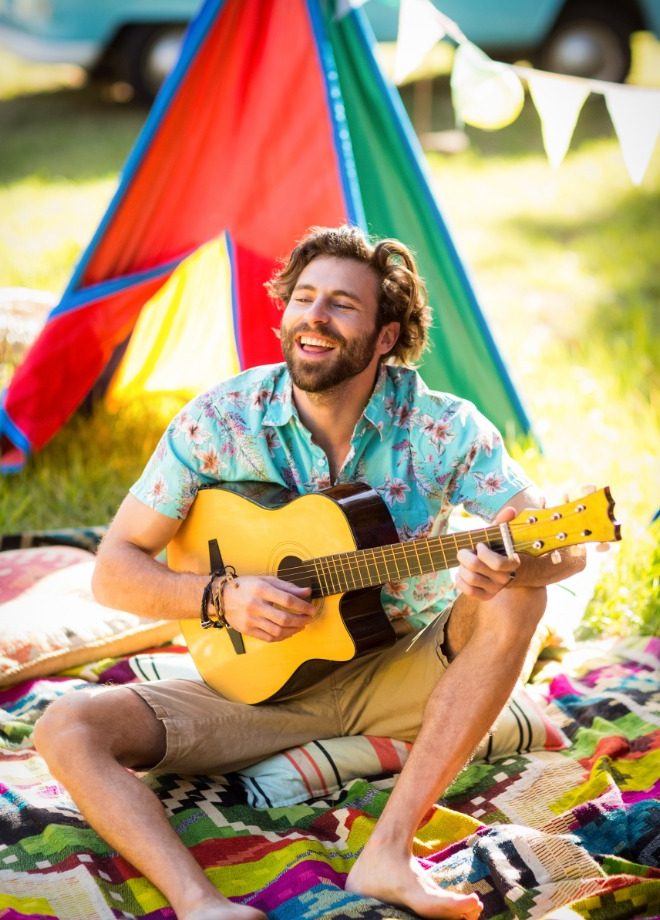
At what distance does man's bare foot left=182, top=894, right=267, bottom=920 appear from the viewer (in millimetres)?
2064

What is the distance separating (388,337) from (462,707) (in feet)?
3.08

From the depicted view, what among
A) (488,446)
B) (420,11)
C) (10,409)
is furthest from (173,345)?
(488,446)

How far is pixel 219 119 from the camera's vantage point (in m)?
4.01

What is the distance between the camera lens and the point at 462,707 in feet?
7.80

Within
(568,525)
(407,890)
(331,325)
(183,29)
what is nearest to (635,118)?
(331,325)

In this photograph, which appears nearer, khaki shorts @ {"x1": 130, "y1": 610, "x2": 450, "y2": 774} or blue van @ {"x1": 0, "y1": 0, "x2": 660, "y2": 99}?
khaki shorts @ {"x1": 130, "y1": 610, "x2": 450, "y2": 774}

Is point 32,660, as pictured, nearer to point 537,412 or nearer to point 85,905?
point 85,905

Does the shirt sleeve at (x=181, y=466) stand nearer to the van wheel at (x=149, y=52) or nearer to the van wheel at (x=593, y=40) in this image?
the van wheel at (x=149, y=52)

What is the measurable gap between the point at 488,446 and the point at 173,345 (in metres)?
2.33

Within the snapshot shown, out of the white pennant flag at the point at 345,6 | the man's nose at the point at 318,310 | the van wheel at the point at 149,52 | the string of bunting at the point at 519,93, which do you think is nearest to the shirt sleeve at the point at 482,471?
the man's nose at the point at 318,310

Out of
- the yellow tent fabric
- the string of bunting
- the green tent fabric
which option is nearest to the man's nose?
the string of bunting

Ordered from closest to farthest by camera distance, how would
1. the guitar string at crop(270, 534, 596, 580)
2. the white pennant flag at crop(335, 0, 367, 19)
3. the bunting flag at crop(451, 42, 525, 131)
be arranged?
the guitar string at crop(270, 534, 596, 580), the bunting flag at crop(451, 42, 525, 131), the white pennant flag at crop(335, 0, 367, 19)

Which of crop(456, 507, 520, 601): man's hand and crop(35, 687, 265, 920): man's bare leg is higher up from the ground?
crop(456, 507, 520, 601): man's hand

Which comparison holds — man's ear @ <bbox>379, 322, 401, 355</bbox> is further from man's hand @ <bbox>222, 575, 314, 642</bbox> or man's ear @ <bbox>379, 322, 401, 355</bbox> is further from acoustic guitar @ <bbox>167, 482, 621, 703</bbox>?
man's hand @ <bbox>222, 575, 314, 642</bbox>
